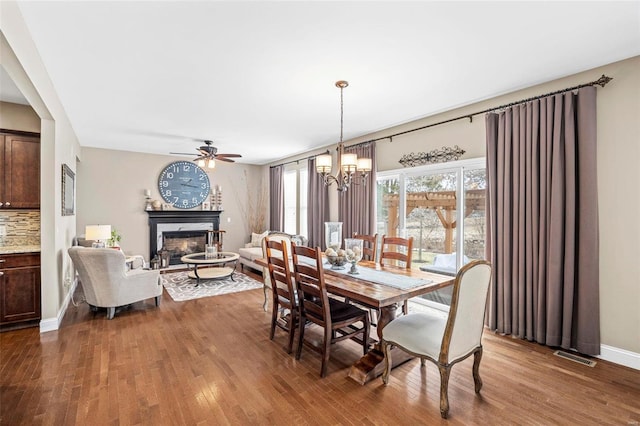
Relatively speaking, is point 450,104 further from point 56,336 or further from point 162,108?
point 56,336

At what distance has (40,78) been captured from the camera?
9.06 feet

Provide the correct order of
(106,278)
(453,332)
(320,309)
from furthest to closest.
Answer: (106,278) < (320,309) < (453,332)

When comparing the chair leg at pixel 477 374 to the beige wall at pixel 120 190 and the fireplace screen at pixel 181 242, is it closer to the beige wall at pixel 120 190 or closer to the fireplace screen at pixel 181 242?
the fireplace screen at pixel 181 242

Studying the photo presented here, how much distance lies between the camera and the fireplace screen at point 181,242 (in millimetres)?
7211

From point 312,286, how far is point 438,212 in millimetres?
2462

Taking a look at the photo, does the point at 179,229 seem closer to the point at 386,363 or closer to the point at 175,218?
the point at 175,218

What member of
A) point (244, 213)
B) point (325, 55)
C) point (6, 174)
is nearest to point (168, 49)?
point (325, 55)

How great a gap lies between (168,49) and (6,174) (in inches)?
113

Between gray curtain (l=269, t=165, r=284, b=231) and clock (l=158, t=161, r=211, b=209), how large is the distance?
161 centimetres

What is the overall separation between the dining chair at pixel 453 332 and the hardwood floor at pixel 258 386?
0.26 m

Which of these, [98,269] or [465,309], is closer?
[465,309]

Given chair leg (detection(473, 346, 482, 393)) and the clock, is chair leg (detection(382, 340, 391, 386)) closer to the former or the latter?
chair leg (detection(473, 346, 482, 393))

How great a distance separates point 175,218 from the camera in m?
7.21

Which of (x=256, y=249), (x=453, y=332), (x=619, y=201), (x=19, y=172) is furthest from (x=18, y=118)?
(x=619, y=201)
